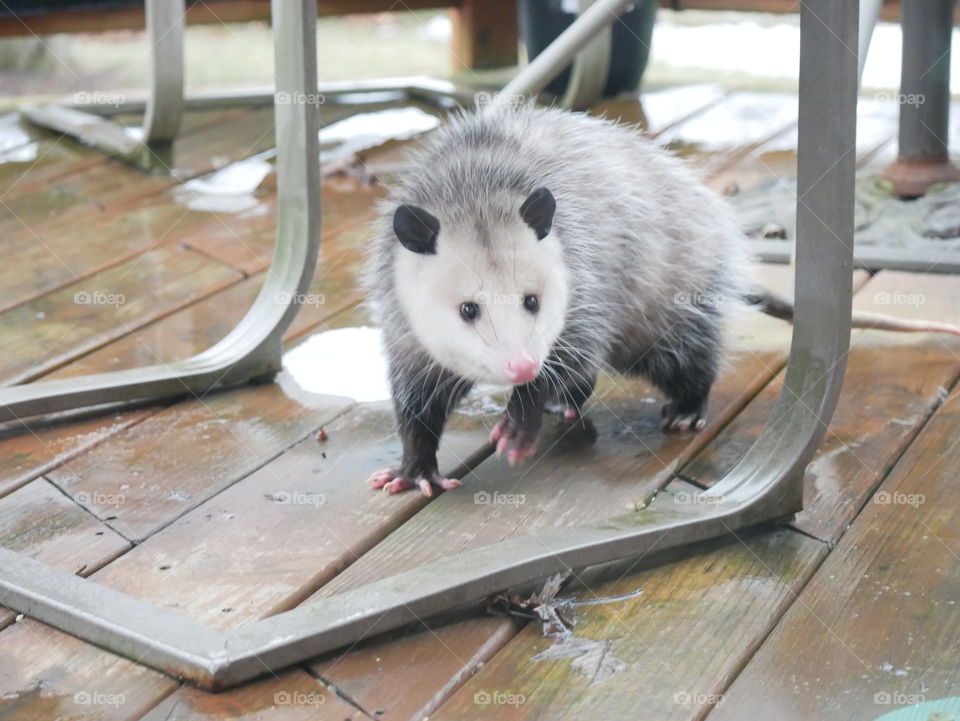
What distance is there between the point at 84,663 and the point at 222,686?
0.64 ft

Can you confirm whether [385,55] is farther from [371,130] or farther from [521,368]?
[521,368]

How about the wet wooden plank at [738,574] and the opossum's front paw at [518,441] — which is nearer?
the wet wooden plank at [738,574]

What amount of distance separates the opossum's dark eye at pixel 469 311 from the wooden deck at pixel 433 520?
0.30m

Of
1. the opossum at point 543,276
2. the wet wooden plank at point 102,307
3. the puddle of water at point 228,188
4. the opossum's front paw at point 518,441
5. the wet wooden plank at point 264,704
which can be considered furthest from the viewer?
the puddle of water at point 228,188

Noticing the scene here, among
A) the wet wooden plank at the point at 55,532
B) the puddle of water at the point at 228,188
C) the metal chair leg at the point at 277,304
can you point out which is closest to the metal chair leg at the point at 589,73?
the puddle of water at the point at 228,188

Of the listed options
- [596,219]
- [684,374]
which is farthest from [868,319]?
[596,219]

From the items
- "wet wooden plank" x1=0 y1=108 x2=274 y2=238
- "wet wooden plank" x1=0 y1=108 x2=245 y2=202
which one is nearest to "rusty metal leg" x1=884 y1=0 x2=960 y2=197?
"wet wooden plank" x1=0 y1=108 x2=274 y2=238

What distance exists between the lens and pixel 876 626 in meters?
1.58

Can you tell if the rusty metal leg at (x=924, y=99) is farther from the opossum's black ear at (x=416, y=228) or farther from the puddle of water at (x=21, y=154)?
the puddle of water at (x=21, y=154)

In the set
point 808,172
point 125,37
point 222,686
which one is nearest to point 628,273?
point 808,172

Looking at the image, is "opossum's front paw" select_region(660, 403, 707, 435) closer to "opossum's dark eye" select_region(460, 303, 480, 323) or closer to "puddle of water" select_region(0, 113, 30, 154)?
"opossum's dark eye" select_region(460, 303, 480, 323)

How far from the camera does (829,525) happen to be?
1.82 metres

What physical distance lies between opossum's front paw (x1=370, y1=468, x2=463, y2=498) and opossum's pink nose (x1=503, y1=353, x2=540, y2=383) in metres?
0.27

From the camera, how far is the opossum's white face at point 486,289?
184 centimetres
